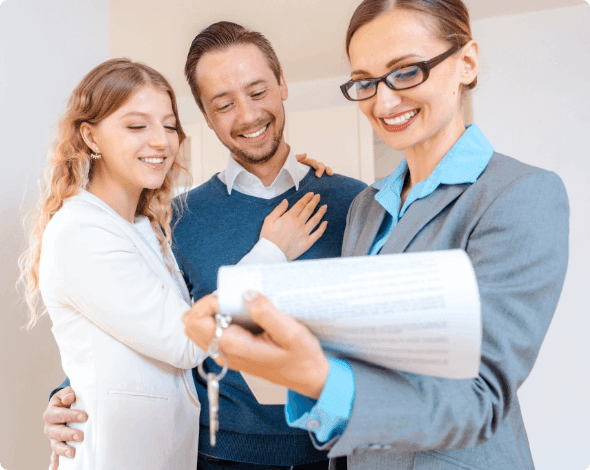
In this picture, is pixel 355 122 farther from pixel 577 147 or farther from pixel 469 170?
pixel 469 170

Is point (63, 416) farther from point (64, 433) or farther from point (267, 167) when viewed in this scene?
point (267, 167)

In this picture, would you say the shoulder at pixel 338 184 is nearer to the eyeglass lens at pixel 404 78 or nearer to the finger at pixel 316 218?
the finger at pixel 316 218

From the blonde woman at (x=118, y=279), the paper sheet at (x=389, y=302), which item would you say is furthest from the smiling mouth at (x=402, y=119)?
the blonde woman at (x=118, y=279)

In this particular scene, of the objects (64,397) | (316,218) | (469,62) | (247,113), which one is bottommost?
(64,397)

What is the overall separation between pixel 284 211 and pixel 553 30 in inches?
102

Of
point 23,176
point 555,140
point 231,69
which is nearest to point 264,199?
point 231,69

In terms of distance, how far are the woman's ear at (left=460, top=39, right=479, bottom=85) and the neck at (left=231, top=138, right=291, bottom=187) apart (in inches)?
30.5

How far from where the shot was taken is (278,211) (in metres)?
1.33

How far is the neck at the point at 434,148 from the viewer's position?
827 millimetres

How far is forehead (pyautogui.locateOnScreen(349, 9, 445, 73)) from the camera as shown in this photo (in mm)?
754

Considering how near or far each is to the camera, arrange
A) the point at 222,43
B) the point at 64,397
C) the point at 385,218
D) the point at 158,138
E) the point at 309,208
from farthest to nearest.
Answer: the point at 222,43 < the point at 309,208 < the point at 158,138 < the point at 64,397 < the point at 385,218

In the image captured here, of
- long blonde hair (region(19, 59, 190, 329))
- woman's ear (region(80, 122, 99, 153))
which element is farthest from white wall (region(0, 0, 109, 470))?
woman's ear (region(80, 122, 99, 153))

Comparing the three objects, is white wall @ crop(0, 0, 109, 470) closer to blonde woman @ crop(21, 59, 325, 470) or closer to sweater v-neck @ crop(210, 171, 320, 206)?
blonde woman @ crop(21, 59, 325, 470)

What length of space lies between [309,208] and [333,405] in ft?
2.84
